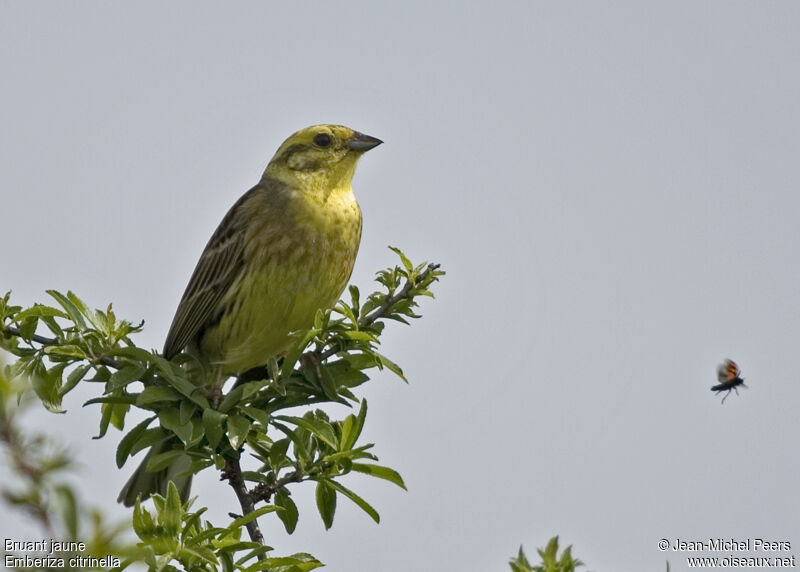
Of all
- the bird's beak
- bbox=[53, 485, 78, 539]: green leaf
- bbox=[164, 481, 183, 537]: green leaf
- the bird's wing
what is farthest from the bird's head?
bbox=[53, 485, 78, 539]: green leaf

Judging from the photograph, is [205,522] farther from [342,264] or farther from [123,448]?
[342,264]

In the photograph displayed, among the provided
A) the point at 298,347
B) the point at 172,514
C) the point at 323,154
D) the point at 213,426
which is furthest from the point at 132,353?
the point at 323,154

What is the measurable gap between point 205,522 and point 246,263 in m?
2.76

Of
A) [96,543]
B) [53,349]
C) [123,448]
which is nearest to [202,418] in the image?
[123,448]

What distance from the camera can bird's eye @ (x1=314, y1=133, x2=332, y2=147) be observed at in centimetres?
593

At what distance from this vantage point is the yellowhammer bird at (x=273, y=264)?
5043mm

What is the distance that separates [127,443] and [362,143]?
2801mm

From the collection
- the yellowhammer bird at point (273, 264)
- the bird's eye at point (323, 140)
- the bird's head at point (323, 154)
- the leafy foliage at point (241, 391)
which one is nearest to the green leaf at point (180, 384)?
the leafy foliage at point (241, 391)

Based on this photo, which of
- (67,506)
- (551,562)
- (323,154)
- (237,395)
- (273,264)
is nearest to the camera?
(67,506)

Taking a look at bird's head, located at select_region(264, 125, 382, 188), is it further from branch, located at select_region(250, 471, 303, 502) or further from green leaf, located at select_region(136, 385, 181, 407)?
branch, located at select_region(250, 471, 303, 502)

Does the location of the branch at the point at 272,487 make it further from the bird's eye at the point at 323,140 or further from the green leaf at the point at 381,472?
the bird's eye at the point at 323,140

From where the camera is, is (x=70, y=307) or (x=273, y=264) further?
(x=273, y=264)

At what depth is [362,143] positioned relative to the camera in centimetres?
589

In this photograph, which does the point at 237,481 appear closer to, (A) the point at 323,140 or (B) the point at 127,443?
(B) the point at 127,443
